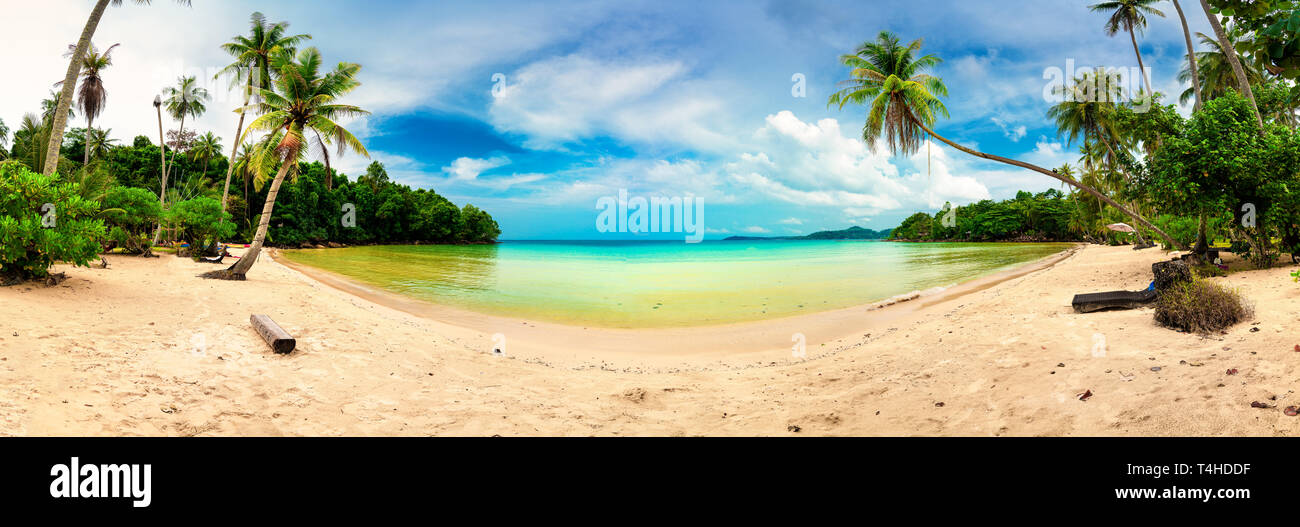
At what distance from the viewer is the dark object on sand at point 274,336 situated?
324 inches

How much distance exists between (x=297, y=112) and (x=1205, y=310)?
78.1ft

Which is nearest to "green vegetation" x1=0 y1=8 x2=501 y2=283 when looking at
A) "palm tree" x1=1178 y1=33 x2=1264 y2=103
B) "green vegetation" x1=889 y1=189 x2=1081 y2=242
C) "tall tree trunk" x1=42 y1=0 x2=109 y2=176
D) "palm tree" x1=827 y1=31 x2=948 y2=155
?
"tall tree trunk" x1=42 y1=0 x2=109 y2=176

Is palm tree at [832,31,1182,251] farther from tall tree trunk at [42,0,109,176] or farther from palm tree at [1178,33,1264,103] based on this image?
tall tree trunk at [42,0,109,176]

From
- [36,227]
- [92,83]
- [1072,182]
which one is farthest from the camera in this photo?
[92,83]

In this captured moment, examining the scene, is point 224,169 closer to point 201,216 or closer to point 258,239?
point 201,216

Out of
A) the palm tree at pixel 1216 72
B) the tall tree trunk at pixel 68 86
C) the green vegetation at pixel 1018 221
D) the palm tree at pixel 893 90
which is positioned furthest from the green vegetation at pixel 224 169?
the green vegetation at pixel 1018 221

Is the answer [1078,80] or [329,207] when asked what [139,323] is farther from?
[329,207]

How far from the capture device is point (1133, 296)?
9.37m

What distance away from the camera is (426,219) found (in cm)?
9438

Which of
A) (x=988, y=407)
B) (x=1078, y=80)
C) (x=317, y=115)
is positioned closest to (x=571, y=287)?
(x=317, y=115)

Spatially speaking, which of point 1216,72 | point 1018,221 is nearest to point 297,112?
point 1216,72

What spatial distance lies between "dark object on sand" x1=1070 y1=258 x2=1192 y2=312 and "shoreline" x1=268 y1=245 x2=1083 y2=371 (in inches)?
153

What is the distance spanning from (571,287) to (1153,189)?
22.4 m

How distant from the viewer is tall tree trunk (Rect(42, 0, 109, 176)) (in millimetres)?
13258
